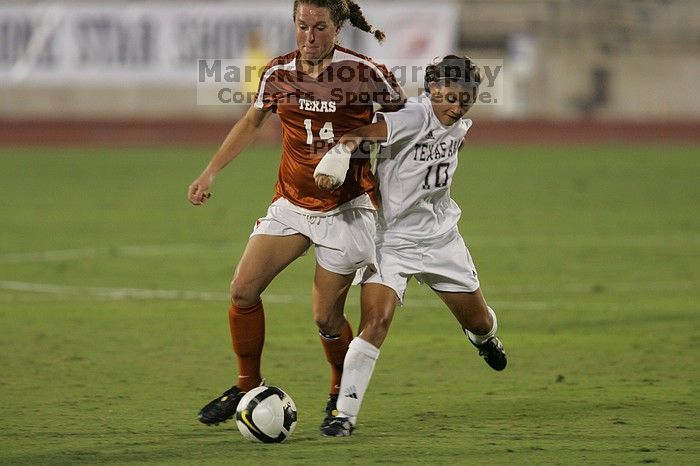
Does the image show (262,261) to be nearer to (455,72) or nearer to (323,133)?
(323,133)

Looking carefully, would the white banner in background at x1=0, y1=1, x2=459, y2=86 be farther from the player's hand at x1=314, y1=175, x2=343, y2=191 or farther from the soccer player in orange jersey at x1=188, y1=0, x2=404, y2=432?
the player's hand at x1=314, y1=175, x2=343, y2=191

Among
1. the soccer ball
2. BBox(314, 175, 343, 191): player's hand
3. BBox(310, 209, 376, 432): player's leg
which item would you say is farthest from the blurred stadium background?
the soccer ball

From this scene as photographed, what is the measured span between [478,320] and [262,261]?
4.40 ft

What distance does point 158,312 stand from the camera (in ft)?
32.0

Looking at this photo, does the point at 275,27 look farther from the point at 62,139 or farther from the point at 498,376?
the point at 498,376

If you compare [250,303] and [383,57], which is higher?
[383,57]

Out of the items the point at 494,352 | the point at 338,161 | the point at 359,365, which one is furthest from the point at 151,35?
the point at 359,365

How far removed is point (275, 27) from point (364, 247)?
22493 millimetres

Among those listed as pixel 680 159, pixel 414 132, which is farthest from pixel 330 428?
pixel 680 159

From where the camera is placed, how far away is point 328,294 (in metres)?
6.29

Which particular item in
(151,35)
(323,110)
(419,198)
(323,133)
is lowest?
(419,198)

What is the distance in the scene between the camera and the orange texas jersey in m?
6.22

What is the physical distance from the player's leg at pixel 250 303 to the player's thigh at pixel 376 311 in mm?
415

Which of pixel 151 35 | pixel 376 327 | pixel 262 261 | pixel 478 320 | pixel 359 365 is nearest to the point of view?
pixel 359 365
